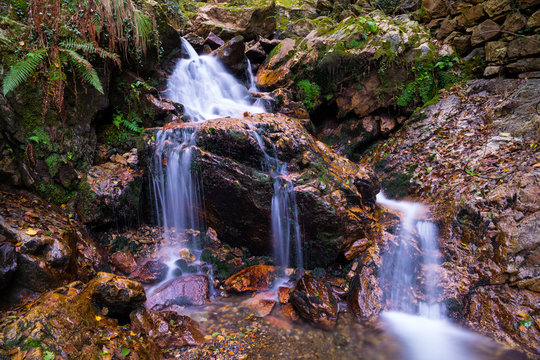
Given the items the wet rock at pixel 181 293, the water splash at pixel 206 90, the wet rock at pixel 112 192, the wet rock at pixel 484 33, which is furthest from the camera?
the water splash at pixel 206 90

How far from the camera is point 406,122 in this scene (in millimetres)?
7809

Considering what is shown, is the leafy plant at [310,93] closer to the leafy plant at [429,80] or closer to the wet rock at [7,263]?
the leafy plant at [429,80]

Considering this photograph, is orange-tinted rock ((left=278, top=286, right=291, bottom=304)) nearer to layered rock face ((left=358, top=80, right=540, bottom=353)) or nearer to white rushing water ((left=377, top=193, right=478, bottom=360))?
white rushing water ((left=377, top=193, right=478, bottom=360))

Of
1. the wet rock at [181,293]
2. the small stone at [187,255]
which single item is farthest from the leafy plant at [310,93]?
the wet rock at [181,293]

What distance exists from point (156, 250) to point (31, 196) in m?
2.41

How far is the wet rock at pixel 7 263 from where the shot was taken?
117 inches

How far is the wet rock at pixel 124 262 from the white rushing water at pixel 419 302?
483 centimetres

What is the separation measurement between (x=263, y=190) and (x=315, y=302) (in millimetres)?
2323

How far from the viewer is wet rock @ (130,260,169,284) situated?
487cm

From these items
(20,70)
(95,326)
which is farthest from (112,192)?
(95,326)

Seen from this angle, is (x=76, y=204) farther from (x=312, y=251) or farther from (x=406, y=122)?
(x=406, y=122)

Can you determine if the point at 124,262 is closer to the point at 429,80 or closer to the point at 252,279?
the point at 252,279

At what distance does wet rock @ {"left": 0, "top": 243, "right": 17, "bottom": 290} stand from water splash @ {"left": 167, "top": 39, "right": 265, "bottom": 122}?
5314 mm

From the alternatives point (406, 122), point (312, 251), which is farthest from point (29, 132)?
point (406, 122)
